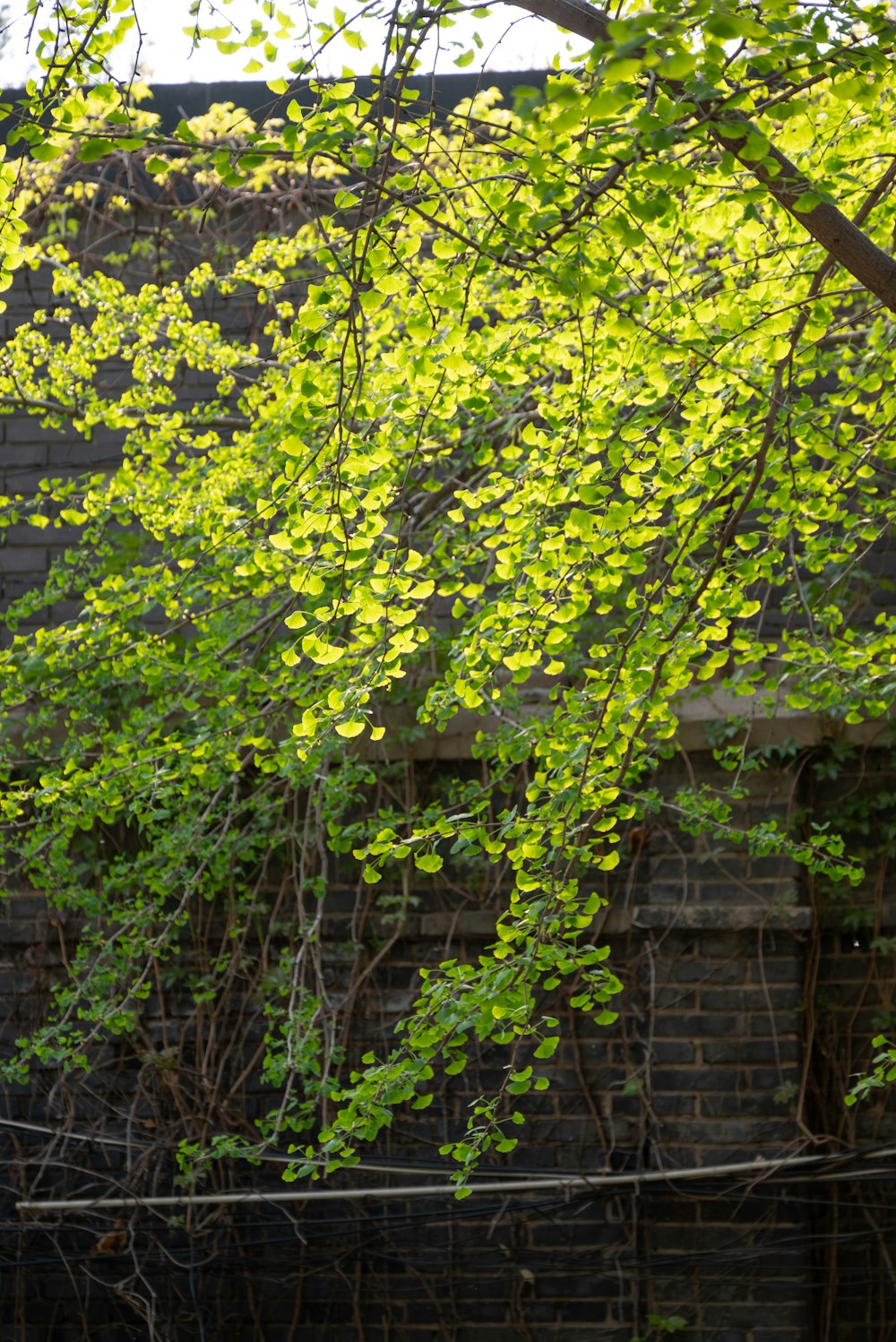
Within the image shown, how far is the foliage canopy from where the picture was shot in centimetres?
221

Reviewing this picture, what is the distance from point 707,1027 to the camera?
446 cm

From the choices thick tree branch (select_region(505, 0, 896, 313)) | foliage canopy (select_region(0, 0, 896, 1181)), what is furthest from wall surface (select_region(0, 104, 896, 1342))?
thick tree branch (select_region(505, 0, 896, 313))

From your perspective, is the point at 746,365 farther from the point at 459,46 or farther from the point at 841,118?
the point at 459,46

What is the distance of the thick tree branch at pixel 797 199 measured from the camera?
2.21 m

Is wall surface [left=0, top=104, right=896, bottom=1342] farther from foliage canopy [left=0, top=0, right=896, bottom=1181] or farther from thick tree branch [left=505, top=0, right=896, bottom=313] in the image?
thick tree branch [left=505, top=0, right=896, bottom=313]

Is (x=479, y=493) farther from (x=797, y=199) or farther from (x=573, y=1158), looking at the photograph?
(x=573, y=1158)

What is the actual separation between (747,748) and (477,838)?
6.79ft

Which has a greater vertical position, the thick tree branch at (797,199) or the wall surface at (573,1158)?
the thick tree branch at (797,199)

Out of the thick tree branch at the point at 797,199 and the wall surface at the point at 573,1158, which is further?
the wall surface at the point at 573,1158

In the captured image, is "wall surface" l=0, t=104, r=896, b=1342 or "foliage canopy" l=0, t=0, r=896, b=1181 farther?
"wall surface" l=0, t=104, r=896, b=1342

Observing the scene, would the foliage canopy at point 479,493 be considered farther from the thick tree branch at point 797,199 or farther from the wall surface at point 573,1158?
the wall surface at point 573,1158

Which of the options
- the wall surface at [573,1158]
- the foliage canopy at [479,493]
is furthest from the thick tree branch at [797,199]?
the wall surface at [573,1158]

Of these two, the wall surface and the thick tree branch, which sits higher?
the thick tree branch

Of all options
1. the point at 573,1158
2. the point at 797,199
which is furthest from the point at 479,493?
the point at 573,1158
